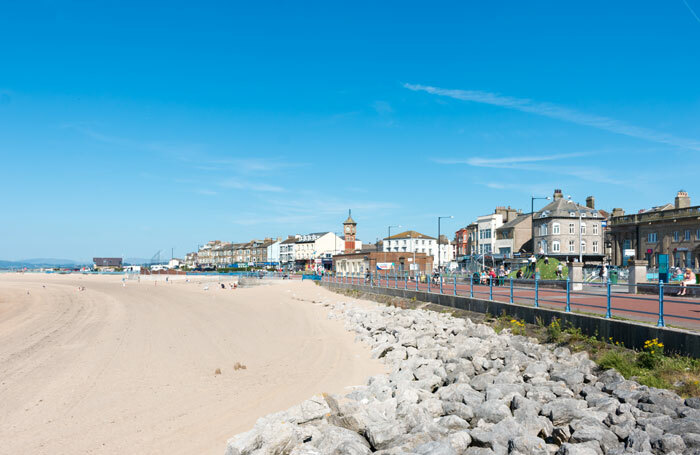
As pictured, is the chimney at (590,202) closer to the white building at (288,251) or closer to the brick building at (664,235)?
the brick building at (664,235)

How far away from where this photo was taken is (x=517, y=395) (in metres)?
8.87

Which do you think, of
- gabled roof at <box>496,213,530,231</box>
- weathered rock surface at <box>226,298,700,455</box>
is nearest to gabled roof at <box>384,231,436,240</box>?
gabled roof at <box>496,213,530,231</box>

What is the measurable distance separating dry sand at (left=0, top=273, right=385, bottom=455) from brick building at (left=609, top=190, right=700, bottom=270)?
38511mm

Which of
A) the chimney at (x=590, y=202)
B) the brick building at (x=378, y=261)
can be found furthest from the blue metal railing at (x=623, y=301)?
the chimney at (x=590, y=202)

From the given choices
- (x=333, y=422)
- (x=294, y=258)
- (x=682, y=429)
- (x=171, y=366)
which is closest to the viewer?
(x=682, y=429)

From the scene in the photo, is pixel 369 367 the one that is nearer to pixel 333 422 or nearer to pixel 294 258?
pixel 333 422

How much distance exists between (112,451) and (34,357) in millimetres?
9506

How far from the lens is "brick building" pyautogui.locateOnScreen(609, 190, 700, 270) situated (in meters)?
47.4

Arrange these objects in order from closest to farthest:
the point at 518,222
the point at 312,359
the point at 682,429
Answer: the point at 682,429 < the point at 312,359 < the point at 518,222

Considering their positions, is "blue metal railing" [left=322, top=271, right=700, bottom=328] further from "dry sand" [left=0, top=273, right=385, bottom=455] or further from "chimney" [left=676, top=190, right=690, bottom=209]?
"chimney" [left=676, top=190, right=690, bottom=209]

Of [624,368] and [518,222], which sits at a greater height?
[518,222]

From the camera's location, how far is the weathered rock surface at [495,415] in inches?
275

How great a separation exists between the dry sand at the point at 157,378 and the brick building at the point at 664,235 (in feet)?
126

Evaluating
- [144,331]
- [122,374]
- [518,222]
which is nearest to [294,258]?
[518,222]
